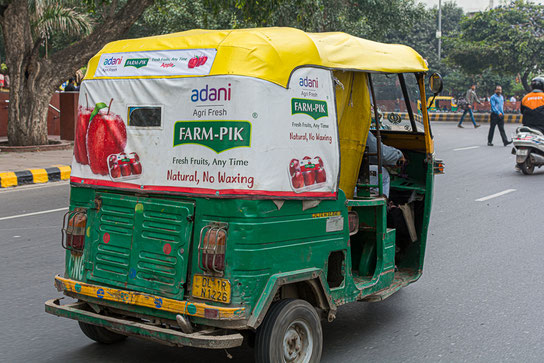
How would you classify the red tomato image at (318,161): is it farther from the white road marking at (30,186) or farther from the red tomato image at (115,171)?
the white road marking at (30,186)

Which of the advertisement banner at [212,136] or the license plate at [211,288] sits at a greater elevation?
the advertisement banner at [212,136]

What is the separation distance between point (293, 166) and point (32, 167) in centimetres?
998

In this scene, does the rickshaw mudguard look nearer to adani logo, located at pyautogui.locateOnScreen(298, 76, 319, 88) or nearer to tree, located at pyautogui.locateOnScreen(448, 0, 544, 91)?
adani logo, located at pyautogui.locateOnScreen(298, 76, 319, 88)

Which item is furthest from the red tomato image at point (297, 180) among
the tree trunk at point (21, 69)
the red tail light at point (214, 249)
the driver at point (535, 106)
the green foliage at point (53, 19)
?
the green foliage at point (53, 19)

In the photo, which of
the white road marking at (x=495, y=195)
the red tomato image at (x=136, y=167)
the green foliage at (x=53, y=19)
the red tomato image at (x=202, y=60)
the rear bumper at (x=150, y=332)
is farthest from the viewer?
the green foliage at (x=53, y=19)

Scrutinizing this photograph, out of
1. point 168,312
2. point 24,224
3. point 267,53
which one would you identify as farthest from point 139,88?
point 24,224

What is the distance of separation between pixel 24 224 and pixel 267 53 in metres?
5.55

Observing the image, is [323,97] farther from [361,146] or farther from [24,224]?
[24,224]

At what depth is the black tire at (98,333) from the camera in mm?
4273

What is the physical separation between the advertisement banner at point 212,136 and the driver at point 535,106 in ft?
33.5

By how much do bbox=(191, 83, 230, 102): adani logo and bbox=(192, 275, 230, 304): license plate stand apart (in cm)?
94

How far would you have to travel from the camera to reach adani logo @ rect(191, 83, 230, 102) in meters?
3.56

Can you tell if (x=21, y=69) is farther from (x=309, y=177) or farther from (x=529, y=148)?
(x=309, y=177)

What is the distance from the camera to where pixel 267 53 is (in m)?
3.59
